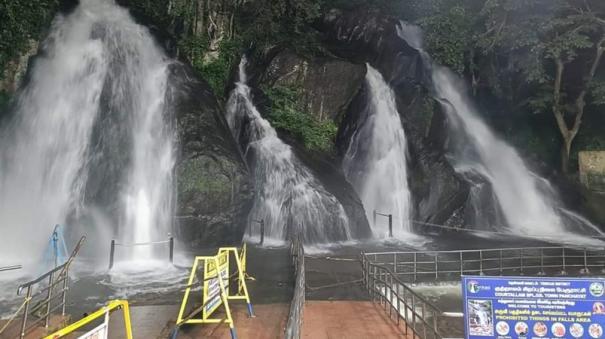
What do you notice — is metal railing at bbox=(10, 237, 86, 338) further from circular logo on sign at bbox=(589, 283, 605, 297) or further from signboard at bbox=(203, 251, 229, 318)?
circular logo on sign at bbox=(589, 283, 605, 297)

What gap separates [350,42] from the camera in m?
31.3

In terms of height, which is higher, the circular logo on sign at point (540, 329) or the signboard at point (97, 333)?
the signboard at point (97, 333)

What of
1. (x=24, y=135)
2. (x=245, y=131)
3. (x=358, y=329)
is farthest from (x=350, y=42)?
(x=358, y=329)

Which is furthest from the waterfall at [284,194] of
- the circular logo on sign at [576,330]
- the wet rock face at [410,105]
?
the circular logo on sign at [576,330]

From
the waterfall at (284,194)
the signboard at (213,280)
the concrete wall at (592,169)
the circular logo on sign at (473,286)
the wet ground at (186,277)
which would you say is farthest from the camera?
the concrete wall at (592,169)

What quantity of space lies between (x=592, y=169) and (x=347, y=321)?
84.2 ft

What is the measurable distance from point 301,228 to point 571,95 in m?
22.1

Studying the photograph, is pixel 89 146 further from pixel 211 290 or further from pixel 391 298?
pixel 391 298

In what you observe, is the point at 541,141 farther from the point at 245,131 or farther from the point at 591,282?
the point at 591,282

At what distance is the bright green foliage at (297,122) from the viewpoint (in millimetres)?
21469

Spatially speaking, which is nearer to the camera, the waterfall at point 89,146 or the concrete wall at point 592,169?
the waterfall at point 89,146

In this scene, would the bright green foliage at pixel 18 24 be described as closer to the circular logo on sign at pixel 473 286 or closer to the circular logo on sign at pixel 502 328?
the circular logo on sign at pixel 473 286

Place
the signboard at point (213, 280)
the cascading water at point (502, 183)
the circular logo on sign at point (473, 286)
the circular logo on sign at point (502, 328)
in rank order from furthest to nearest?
1. the cascading water at point (502, 183)
2. the signboard at point (213, 280)
3. the circular logo on sign at point (473, 286)
4. the circular logo on sign at point (502, 328)

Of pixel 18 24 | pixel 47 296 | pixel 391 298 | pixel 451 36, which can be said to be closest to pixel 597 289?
pixel 391 298
